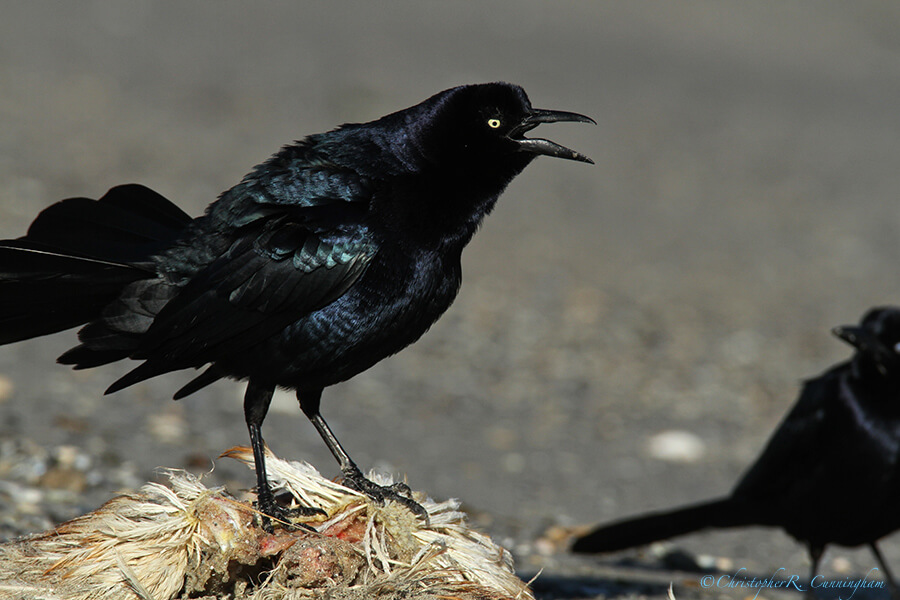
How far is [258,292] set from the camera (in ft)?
12.5

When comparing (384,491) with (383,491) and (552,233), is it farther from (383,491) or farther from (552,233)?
(552,233)

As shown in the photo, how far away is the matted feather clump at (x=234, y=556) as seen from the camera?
3229 millimetres

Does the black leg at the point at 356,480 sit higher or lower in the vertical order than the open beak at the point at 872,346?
higher

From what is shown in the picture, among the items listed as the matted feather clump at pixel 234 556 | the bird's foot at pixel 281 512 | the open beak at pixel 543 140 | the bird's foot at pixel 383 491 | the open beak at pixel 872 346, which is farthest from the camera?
the open beak at pixel 872 346

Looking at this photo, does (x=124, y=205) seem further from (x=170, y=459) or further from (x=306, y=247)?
(x=170, y=459)

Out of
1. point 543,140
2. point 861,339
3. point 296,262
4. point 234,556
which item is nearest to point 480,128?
point 543,140

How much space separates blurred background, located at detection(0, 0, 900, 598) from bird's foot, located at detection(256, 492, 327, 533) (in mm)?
742

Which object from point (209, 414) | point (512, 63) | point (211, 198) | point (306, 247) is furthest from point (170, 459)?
point (512, 63)

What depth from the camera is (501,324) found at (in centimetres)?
1019

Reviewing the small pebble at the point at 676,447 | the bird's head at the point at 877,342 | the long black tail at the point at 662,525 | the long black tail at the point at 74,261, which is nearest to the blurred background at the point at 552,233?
the small pebble at the point at 676,447

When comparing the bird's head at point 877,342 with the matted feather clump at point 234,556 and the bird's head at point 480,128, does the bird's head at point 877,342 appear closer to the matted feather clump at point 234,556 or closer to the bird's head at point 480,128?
the bird's head at point 480,128

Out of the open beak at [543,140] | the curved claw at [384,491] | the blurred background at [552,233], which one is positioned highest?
the blurred background at [552,233]

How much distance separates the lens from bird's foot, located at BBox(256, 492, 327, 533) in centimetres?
343

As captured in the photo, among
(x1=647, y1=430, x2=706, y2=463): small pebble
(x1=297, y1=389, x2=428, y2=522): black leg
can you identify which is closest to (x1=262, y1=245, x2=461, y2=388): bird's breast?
(x1=297, y1=389, x2=428, y2=522): black leg
